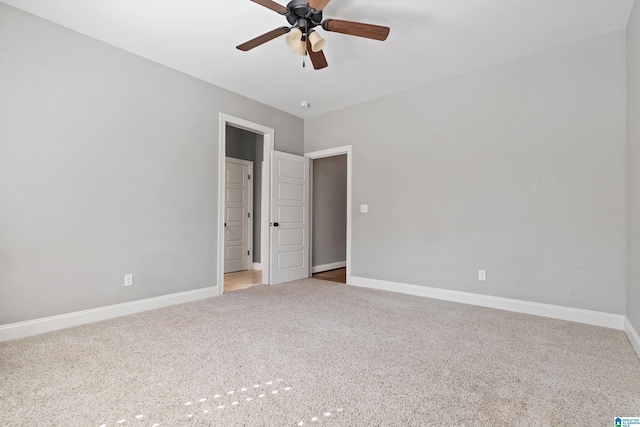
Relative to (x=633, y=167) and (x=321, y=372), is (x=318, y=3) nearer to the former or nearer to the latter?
(x=321, y=372)

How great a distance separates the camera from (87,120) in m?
3.08

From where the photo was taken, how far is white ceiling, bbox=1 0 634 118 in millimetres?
2645

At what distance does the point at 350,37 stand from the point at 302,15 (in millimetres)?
729

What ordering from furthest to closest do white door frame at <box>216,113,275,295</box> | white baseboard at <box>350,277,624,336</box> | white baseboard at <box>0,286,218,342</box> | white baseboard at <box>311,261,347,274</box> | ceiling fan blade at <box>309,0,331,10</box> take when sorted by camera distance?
1. white baseboard at <box>311,261,347,274</box>
2. white door frame at <box>216,113,275,295</box>
3. white baseboard at <box>350,277,624,336</box>
4. white baseboard at <box>0,286,218,342</box>
5. ceiling fan blade at <box>309,0,331,10</box>

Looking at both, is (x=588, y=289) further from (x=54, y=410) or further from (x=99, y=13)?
(x=99, y=13)

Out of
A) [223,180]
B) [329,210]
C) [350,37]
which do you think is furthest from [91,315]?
[329,210]

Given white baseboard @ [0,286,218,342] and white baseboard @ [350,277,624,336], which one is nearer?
white baseboard @ [0,286,218,342]

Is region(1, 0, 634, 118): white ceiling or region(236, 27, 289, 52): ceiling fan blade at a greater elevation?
region(1, 0, 634, 118): white ceiling

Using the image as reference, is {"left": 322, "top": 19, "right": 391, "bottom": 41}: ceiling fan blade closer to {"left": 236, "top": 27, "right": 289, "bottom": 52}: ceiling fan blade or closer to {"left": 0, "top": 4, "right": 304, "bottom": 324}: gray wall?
{"left": 236, "top": 27, "right": 289, "bottom": 52}: ceiling fan blade

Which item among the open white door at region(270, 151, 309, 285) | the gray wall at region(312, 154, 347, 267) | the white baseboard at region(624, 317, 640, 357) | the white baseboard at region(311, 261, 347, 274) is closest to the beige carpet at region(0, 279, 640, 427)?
the white baseboard at region(624, 317, 640, 357)

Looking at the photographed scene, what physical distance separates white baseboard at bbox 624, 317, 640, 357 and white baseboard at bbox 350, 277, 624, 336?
0.31ft

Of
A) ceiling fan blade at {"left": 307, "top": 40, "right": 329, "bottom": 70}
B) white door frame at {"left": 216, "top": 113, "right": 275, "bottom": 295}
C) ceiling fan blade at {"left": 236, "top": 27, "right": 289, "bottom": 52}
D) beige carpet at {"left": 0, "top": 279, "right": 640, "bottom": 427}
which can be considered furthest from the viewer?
white door frame at {"left": 216, "top": 113, "right": 275, "bottom": 295}

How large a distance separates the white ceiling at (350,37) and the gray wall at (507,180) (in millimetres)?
324

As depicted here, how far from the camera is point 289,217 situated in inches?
202
